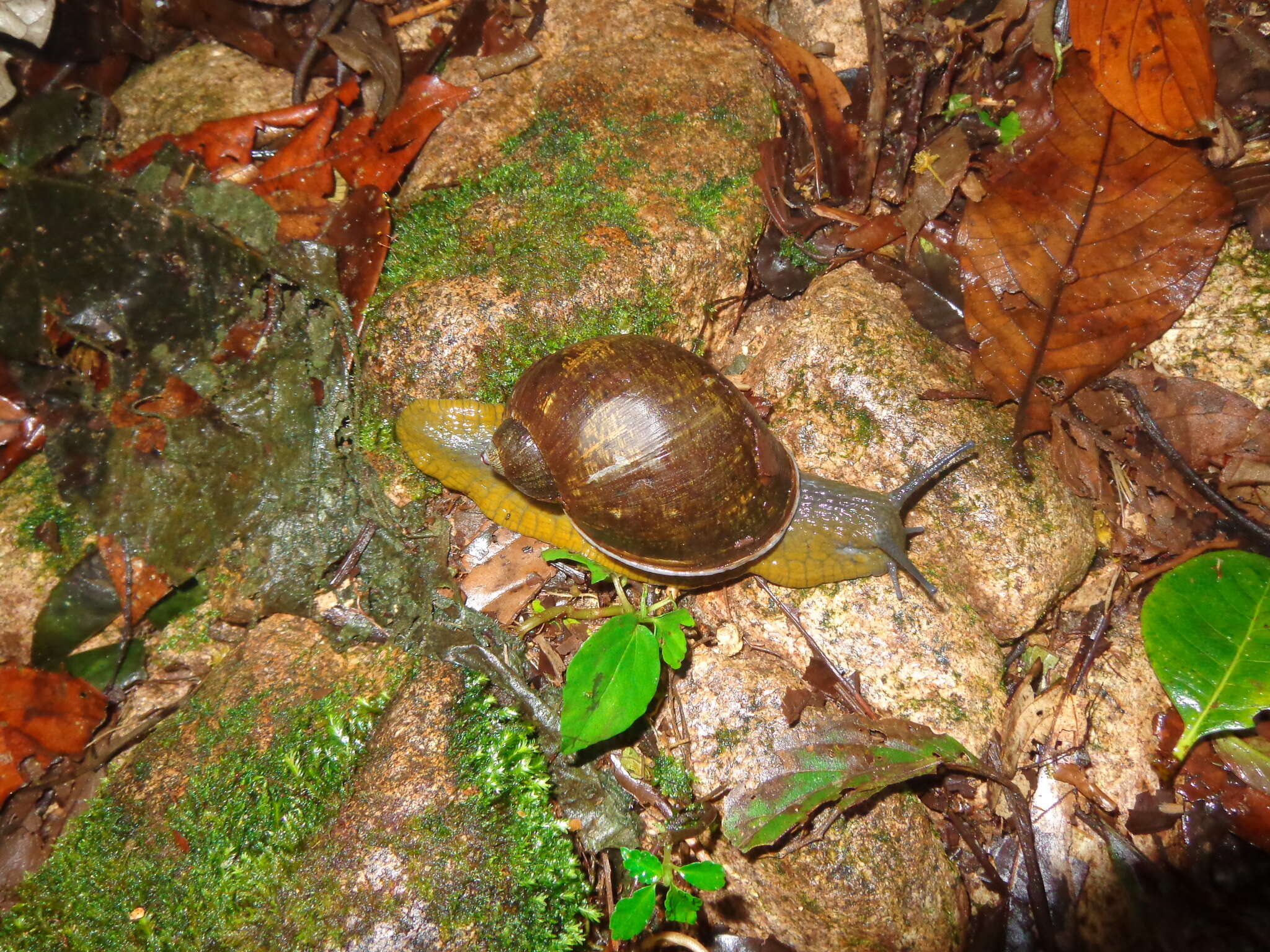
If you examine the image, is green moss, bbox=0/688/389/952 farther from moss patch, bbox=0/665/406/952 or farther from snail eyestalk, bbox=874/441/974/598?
snail eyestalk, bbox=874/441/974/598

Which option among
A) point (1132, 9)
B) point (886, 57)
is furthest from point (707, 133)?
point (1132, 9)

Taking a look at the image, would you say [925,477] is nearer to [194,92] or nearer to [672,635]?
[672,635]

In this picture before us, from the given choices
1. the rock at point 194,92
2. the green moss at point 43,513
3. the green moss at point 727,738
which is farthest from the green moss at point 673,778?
the rock at point 194,92

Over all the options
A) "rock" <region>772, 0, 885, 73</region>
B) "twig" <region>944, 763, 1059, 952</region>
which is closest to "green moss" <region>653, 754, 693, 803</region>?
"twig" <region>944, 763, 1059, 952</region>

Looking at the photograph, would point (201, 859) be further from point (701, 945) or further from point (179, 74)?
Answer: point (179, 74)

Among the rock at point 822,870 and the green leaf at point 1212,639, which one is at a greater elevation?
the green leaf at point 1212,639

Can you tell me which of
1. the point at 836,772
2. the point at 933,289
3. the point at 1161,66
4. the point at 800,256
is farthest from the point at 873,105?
the point at 836,772

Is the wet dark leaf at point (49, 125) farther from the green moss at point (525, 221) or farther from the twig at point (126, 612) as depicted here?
the twig at point (126, 612)
